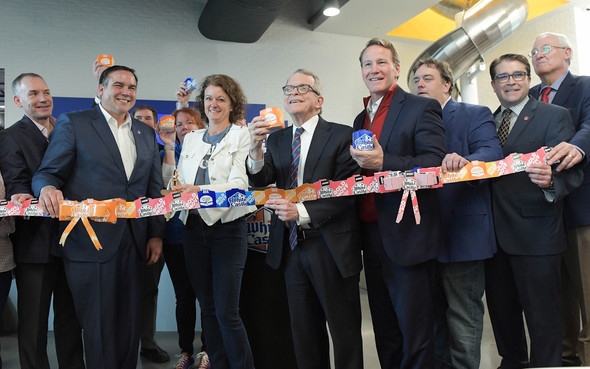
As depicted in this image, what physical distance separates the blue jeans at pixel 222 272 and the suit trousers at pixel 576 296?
2.19 metres

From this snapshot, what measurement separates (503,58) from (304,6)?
20.6ft

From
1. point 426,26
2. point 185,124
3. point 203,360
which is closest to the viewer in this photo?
point 203,360

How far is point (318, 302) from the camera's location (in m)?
2.41

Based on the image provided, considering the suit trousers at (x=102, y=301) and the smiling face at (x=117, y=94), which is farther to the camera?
the smiling face at (x=117, y=94)

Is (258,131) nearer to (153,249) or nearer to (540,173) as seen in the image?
(153,249)

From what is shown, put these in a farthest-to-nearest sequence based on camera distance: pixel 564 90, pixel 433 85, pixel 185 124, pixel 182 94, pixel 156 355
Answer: pixel 182 94 → pixel 185 124 → pixel 156 355 → pixel 564 90 → pixel 433 85

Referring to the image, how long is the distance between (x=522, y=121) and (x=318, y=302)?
170 cm

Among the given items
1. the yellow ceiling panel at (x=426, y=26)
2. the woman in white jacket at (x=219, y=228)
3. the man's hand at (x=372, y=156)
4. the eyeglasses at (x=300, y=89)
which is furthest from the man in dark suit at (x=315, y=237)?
the yellow ceiling panel at (x=426, y=26)

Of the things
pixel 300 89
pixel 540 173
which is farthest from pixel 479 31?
pixel 300 89

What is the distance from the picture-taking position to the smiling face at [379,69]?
2.43m

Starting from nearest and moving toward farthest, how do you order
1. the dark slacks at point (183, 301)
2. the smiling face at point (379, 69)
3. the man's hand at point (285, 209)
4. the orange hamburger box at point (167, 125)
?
the man's hand at point (285, 209) → the smiling face at point (379, 69) → the orange hamburger box at point (167, 125) → the dark slacks at point (183, 301)

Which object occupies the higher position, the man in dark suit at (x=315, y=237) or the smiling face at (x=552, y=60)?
the smiling face at (x=552, y=60)

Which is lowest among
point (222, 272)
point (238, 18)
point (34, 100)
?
point (222, 272)

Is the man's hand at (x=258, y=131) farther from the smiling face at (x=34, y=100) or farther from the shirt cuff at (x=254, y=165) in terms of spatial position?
the smiling face at (x=34, y=100)
